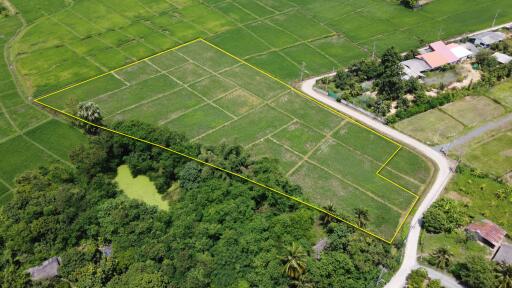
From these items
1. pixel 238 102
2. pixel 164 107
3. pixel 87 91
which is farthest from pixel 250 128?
pixel 87 91

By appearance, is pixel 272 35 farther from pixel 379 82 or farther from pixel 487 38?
pixel 487 38

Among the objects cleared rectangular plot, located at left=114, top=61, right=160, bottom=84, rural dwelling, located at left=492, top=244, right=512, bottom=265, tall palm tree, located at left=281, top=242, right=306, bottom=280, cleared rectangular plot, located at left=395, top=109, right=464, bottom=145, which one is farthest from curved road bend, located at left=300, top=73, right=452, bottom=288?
cleared rectangular plot, located at left=114, top=61, right=160, bottom=84

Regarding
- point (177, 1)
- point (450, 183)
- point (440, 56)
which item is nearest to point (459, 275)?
point (450, 183)

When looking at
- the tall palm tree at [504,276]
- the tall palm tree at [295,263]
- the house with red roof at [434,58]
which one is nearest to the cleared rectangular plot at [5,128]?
the tall palm tree at [295,263]

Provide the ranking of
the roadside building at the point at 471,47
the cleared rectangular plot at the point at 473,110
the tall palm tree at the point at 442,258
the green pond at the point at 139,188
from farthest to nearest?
the roadside building at the point at 471,47, the cleared rectangular plot at the point at 473,110, the green pond at the point at 139,188, the tall palm tree at the point at 442,258

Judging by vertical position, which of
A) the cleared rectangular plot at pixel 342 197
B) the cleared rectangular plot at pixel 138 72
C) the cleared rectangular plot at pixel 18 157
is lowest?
the cleared rectangular plot at pixel 342 197

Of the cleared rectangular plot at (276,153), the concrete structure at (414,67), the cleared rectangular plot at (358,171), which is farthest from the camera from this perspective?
the concrete structure at (414,67)

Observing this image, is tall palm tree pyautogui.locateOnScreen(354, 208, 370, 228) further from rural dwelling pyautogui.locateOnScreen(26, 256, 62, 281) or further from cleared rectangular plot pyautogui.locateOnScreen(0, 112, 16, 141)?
cleared rectangular plot pyautogui.locateOnScreen(0, 112, 16, 141)

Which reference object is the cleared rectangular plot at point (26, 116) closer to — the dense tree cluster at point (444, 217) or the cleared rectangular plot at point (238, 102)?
the cleared rectangular plot at point (238, 102)
